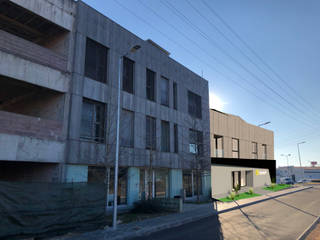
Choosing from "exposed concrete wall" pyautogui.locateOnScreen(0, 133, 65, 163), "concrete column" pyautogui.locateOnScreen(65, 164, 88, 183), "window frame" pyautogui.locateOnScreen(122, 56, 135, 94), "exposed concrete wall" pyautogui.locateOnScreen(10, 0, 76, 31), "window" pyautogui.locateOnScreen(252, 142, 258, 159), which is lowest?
"concrete column" pyautogui.locateOnScreen(65, 164, 88, 183)

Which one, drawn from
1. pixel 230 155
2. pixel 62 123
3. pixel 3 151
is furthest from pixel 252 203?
pixel 3 151

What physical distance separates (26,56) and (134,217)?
10353mm

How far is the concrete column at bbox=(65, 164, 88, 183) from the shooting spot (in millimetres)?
13750

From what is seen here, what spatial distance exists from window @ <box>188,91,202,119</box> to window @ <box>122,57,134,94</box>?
8520 millimetres

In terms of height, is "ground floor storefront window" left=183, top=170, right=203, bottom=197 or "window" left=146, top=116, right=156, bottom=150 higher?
"window" left=146, top=116, right=156, bottom=150

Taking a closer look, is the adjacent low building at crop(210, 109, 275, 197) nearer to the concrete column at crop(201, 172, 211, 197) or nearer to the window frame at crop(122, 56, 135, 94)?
the concrete column at crop(201, 172, 211, 197)

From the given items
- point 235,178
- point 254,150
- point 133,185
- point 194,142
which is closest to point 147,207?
point 133,185

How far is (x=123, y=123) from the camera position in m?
17.8

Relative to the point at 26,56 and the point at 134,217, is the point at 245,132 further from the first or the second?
the point at 26,56

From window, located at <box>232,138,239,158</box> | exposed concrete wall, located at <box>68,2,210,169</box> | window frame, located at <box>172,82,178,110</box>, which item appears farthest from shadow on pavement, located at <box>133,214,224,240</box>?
window, located at <box>232,138,239,158</box>

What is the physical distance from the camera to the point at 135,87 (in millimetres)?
18953

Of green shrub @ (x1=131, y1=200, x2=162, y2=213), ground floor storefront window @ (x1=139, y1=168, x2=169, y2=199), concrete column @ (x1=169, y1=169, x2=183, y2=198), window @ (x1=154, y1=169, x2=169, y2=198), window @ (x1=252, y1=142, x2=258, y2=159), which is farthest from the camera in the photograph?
window @ (x1=252, y1=142, x2=258, y2=159)

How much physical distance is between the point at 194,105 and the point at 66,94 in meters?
15.1

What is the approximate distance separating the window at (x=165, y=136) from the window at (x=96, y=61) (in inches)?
286
